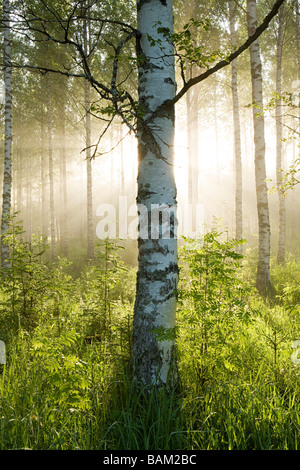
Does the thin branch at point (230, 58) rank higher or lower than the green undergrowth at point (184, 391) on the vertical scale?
higher

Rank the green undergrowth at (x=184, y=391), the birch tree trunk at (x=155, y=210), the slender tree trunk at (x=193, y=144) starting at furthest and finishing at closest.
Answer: the slender tree trunk at (x=193, y=144)
the birch tree trunk at (x=155, y=210)
the green undergrowth at (x=184, y=391)

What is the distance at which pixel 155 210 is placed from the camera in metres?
2.41

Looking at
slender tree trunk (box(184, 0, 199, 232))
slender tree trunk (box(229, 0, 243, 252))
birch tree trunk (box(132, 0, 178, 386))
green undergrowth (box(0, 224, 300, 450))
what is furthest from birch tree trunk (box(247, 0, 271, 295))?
birch tree trunk (box(132, 0, 178, 386))

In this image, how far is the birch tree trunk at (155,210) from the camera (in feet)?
7.83

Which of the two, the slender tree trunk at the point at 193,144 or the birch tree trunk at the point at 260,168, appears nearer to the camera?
the birch tree trunk at the point at 260,168

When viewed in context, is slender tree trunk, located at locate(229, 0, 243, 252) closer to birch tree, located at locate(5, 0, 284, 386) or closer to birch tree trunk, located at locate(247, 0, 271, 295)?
birch tree trunk, located at locate(247, 0, 271, 295)

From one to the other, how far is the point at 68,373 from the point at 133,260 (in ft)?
36.6

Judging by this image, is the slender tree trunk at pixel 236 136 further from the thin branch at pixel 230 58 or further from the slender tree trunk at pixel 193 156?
the thin branch at pixel 230 58

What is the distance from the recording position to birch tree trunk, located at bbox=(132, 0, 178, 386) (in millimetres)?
2387

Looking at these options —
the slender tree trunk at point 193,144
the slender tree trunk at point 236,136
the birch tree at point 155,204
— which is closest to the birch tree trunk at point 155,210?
the birch tree at point 155,204

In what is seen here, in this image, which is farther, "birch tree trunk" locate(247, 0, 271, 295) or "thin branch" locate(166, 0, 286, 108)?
"birch tree trunk" locate(247, 0, 271, 295)

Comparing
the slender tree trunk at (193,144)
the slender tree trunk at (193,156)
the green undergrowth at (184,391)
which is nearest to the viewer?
the green undergrowth at (184,391)

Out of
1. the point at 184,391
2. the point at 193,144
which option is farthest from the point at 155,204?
the point at 193,144

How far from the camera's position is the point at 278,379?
8.51ft
